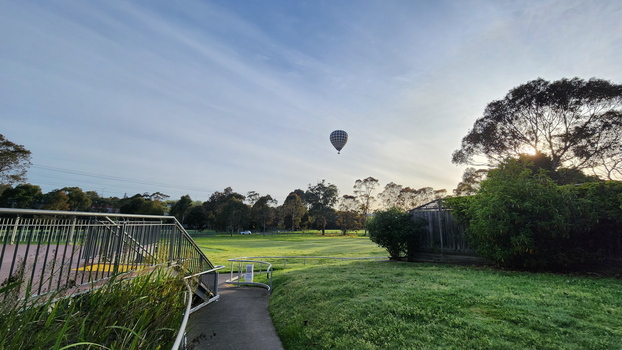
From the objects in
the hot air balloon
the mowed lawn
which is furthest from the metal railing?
the hot air balloon

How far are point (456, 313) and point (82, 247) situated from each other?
621 centimetres

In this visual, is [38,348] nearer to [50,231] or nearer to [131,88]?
[50,231]

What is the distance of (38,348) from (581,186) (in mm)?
12686

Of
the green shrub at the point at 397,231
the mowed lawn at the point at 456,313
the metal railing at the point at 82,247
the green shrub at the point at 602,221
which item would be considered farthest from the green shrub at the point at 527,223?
the metal railing at the point at 82,247

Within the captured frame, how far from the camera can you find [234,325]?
6.25 m

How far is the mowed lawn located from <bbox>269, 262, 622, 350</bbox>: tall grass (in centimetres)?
1

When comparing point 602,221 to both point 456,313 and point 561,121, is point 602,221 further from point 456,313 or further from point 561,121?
point 561,121

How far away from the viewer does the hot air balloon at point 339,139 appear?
24.0 meters

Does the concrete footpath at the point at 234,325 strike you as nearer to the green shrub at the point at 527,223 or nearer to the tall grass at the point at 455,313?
the tall grass at the point at 455,313

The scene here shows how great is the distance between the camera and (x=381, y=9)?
9102 mm

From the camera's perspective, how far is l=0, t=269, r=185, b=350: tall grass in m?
2.32

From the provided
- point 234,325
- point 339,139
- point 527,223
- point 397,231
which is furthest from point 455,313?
point 339,139

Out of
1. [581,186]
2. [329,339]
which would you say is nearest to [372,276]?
[329,339]

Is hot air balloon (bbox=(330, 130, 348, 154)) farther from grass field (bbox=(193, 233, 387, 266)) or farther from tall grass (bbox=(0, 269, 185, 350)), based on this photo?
tall grass (bbox=(0, 269, 185, 350))
